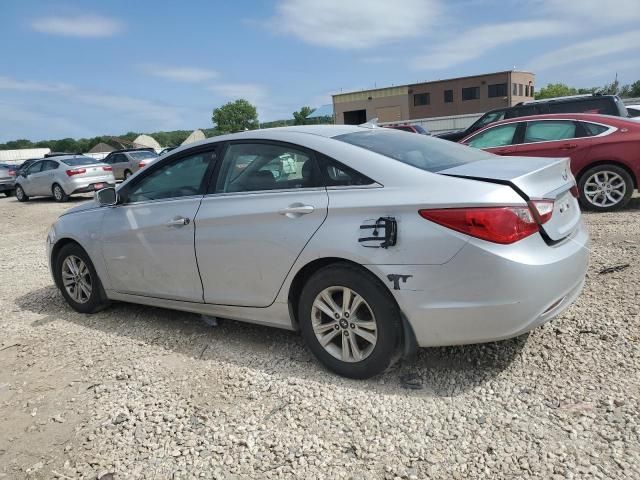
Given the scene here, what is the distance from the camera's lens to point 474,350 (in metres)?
3.47

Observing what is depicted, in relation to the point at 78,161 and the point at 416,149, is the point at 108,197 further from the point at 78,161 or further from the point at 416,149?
the point at 78,161

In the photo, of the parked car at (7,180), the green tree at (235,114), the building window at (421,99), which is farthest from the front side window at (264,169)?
the green tree at (235,114)

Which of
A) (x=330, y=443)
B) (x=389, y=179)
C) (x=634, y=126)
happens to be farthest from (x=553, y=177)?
(x=634, y=126)

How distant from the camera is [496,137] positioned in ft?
28.6

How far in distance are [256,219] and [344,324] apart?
36.4 inches

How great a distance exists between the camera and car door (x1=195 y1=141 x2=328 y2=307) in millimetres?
3279

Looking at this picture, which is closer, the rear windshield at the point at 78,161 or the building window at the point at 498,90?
the rear windshield at the point at 78,161

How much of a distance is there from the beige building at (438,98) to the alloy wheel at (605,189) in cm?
5288

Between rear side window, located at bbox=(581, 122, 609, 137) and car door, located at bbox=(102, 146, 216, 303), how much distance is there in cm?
624

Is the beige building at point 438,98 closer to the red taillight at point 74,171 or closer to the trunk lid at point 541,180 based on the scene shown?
the red taillight at point 74,171

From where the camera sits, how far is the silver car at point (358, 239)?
2742 mm

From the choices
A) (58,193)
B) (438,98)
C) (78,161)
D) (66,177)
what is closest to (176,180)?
(66,177)

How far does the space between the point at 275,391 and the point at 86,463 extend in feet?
3.62

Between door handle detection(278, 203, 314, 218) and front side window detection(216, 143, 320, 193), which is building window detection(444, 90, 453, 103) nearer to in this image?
front side window detection(216, 143, 320, 193)
